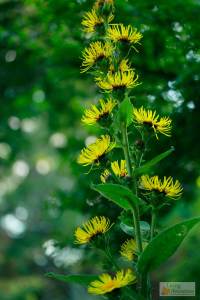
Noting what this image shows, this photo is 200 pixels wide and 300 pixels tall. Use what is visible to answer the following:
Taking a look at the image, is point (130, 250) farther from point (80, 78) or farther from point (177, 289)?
point (80, 78)

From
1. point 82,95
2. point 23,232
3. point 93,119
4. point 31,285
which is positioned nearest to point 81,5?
point 93,119

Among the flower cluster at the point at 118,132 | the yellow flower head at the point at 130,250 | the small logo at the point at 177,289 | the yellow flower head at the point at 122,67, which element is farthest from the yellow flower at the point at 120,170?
the small logo at the point at 177,289

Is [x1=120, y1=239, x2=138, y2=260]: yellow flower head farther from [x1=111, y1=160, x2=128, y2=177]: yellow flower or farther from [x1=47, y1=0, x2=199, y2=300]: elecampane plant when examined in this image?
[x1=111, y1=160, x2=128, y2=177]: yellow flower

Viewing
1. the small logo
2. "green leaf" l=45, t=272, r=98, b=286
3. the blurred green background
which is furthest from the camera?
the blurred green background

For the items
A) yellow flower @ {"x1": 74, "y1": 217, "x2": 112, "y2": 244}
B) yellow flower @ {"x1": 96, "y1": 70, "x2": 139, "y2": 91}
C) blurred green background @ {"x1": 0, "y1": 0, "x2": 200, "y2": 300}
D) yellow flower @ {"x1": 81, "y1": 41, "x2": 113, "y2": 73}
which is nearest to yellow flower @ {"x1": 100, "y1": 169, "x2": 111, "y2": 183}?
yellow flower @ {"x1": 74, "y1": 217, "x2": 112, "y2": 244}

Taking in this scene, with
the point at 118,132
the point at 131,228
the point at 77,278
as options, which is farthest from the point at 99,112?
the point at 77,278

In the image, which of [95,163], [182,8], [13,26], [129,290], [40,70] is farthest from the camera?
[40,70]

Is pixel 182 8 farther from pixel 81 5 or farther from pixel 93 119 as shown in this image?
pixel 93 119
